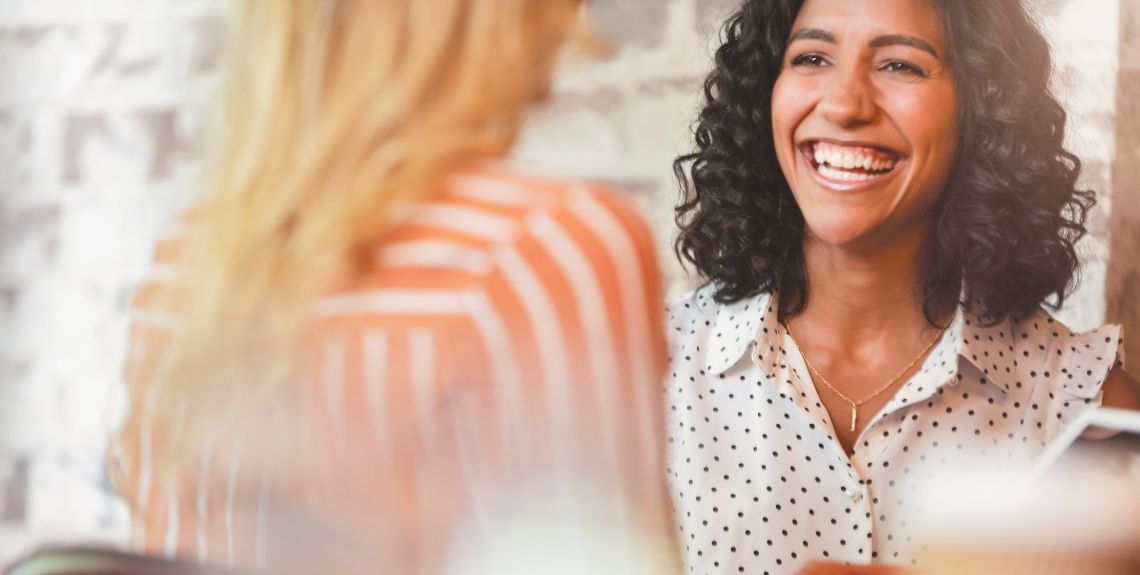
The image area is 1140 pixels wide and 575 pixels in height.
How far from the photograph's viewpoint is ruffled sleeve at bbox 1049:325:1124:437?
1.14 meters

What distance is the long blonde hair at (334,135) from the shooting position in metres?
0.81

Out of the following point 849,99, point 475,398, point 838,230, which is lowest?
point 475,398

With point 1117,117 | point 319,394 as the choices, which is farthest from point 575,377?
point 1117,117

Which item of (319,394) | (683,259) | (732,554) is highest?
(683,259)

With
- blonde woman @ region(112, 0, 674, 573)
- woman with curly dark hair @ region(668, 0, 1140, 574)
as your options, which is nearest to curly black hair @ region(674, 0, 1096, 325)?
woman with curly dark hair @ region(668, 0, 1140, 574)

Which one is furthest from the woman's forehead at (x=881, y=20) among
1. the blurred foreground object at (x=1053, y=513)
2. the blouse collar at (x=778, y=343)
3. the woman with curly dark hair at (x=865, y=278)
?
the blurred foreground object at (x=1053, y=513)

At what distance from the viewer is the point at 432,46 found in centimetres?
81

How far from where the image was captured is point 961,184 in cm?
113

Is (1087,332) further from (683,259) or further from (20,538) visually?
(20,538)

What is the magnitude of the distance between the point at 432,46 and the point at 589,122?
228mm

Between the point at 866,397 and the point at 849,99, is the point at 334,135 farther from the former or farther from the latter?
the point at 866,397

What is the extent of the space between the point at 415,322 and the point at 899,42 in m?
0.53

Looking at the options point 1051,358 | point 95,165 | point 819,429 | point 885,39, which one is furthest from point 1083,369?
point 95,165

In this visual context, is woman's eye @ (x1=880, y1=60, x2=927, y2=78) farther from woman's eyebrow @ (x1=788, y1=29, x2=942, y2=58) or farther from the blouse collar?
the blouse collar
